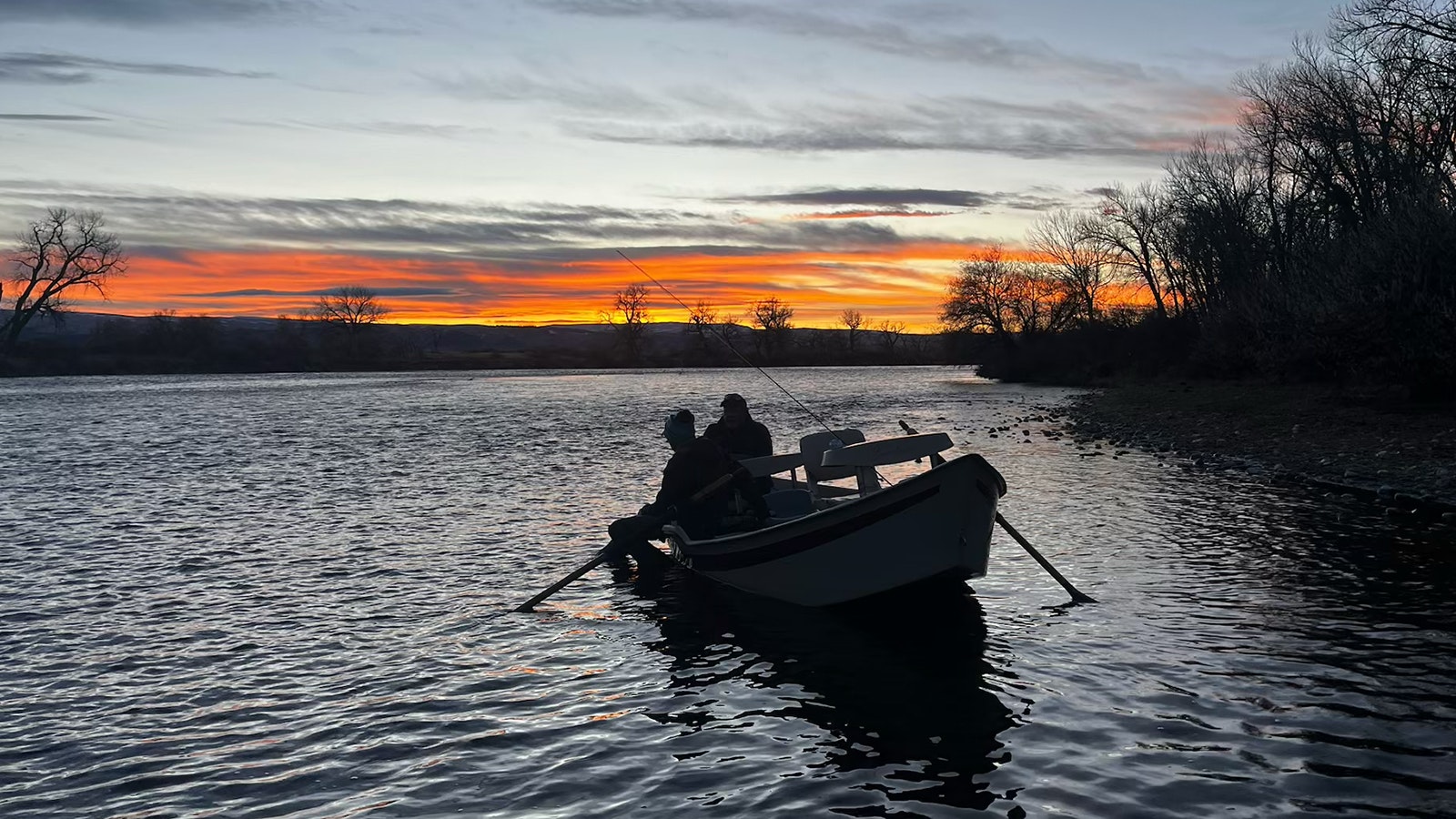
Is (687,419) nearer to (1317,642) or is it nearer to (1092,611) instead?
(1092,611)

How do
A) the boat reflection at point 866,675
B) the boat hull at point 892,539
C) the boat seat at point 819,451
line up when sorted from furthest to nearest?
the boat seat at point 819,451, the boat hull at point 892,539, the boat reflection at point 866,675

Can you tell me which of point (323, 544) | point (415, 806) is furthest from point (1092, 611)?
point (323, 544)

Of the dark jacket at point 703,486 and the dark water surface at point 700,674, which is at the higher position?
the dark jacket at point 703,486

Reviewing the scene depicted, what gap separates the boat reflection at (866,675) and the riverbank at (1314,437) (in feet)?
34.6

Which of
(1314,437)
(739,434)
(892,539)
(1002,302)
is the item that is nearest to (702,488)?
(739,434)

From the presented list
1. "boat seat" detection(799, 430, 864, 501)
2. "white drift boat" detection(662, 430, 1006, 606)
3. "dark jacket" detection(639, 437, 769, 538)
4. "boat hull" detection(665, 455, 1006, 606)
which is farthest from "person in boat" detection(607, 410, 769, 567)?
"boat seat" detection(799, 430, 864, 501)

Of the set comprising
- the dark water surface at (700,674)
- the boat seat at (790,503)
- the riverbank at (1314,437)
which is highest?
the riverbank at (1314,437)

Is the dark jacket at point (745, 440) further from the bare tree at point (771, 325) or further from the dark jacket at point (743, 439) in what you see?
the bare tree at point (771, 325)

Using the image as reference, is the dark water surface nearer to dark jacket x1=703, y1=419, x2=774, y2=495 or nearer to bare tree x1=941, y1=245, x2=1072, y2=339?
dark jacket x1=703, y1=419, x2=774, y2=495

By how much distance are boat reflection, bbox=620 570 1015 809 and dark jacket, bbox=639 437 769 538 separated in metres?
0.99

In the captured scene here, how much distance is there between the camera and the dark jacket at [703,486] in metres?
14.3

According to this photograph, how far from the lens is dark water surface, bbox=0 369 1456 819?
24.7 ft

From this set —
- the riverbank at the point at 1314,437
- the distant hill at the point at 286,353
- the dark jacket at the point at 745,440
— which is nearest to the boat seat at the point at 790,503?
the dark jacket at the point at 745,440

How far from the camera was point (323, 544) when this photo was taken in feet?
59.5
